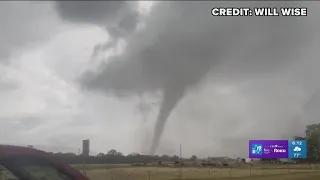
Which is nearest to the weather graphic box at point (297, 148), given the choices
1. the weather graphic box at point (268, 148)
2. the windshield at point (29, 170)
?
the weather graphic box at point (268, 148)

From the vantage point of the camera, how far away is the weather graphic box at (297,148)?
4437 cm

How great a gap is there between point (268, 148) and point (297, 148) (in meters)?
4.87

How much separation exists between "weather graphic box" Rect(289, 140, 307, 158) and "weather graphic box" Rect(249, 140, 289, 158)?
1288mm

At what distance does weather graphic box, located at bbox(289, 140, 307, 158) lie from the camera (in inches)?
1747

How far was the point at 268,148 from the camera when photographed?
140 ft

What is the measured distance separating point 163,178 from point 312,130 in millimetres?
36176

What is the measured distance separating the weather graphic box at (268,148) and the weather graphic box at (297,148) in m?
1.29

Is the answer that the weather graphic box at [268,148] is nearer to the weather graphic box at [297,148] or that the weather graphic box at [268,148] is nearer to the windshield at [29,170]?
the weather graphic box at [297,148]

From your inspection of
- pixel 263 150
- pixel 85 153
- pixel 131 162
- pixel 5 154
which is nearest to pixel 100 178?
pixel 85 153
